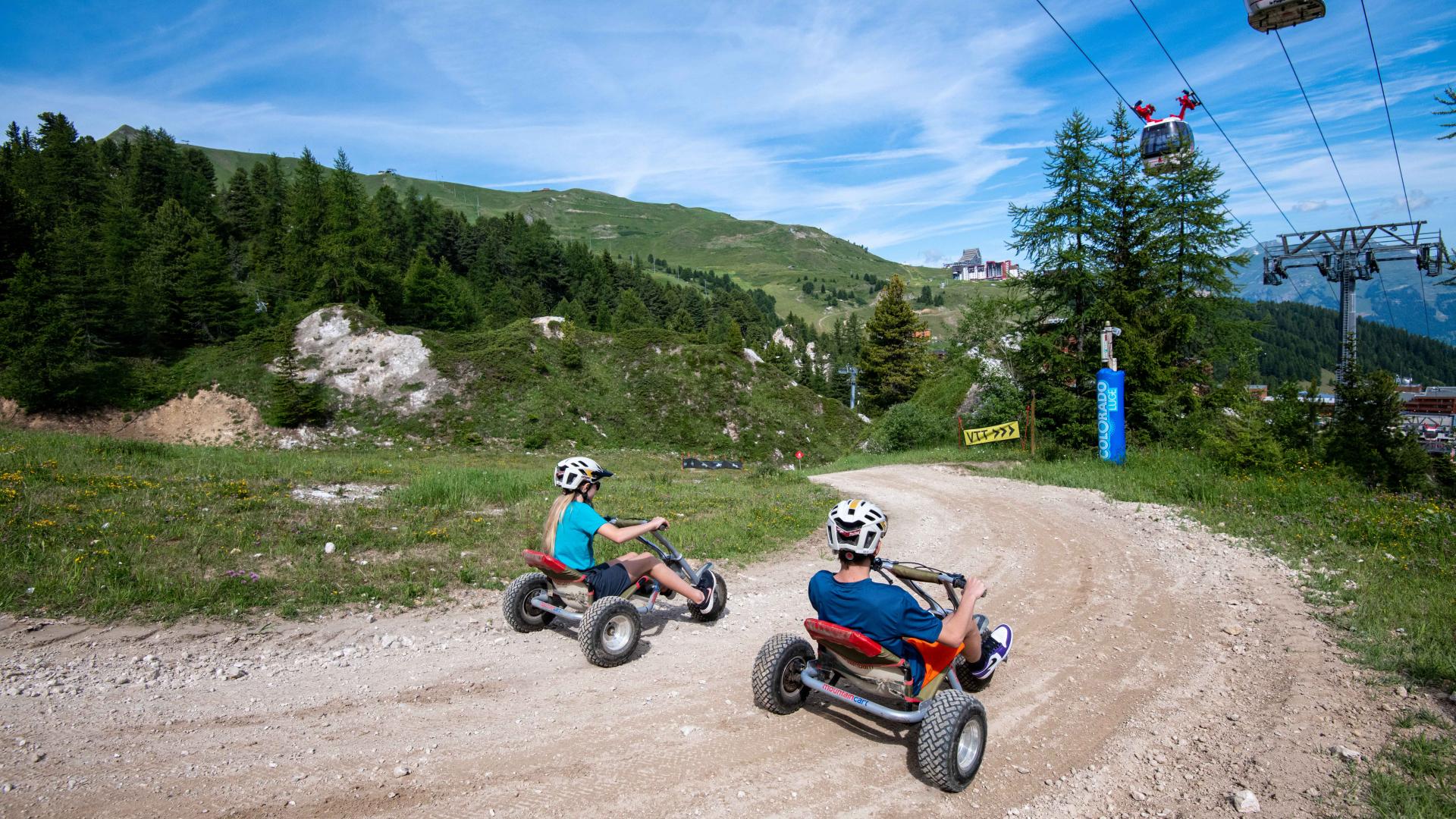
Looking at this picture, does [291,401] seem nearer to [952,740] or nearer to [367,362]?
[367,362]

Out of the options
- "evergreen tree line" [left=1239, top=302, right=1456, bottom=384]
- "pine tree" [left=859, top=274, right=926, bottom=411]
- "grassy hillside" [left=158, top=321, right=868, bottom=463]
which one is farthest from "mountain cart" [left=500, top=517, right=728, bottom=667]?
"evergreen tree line" [left=1239, top=302, right=1456, bottom=384]

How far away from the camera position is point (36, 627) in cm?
693

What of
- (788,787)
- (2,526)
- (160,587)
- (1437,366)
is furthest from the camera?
(1437,366)

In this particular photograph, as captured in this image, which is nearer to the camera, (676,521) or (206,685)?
(206,685)

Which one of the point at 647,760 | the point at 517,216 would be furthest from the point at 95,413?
the point at 517,216

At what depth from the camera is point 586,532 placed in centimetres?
724

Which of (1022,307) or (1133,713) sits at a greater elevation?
(1022,307)

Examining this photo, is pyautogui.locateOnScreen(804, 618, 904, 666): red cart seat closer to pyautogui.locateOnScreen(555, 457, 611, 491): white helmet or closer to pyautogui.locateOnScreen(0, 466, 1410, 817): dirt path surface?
pyautogui.locateOnScreen(0, 466, 1410, 817): dirt path surface

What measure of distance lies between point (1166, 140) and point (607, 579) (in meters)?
34.4

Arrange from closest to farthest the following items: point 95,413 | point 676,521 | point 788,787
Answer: point 788,787
point 676,521
point 95,413

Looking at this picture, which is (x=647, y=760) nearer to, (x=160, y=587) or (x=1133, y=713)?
(x=1133, y=713)

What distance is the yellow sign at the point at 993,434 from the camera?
1096 inches

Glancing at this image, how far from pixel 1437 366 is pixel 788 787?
226516 mm

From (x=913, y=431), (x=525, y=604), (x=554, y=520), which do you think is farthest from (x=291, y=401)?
(x=554, y=520)
